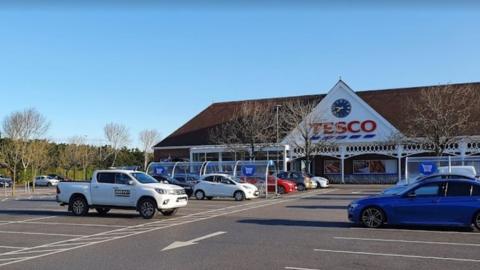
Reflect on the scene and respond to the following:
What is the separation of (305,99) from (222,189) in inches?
1269

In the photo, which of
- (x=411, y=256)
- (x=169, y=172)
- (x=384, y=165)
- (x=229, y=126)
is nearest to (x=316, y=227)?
(x=411, y=256)

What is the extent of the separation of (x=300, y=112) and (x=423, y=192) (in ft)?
129

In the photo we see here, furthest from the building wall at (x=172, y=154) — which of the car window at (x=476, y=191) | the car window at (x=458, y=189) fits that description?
the car window at (x=476, y=191)

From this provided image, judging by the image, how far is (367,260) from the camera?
10414 millimetres

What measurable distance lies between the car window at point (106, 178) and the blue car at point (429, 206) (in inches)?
369

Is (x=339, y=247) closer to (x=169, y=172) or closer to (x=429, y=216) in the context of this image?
(x=429, y=216)

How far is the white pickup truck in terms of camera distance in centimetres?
1914

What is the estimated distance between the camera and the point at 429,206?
14.7 meters

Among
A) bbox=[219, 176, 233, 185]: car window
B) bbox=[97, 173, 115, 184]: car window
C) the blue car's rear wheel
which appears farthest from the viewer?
bbox=[219, 176, 233, 185]: car window

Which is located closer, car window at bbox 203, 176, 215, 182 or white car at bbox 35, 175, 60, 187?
car window at bbox 203, 176, 215, 182

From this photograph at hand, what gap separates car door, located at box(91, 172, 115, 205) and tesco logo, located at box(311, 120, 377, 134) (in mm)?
34794

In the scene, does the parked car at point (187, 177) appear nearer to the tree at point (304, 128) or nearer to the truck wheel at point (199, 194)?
the truck wheel at point (199, 194)

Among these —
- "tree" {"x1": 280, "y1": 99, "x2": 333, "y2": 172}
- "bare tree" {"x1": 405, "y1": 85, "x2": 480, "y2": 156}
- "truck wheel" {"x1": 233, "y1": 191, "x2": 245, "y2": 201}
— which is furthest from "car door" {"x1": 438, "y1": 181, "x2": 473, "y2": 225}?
"tree" {"x1": 280, "y1": 99, "x2": 333, "y2": 172}

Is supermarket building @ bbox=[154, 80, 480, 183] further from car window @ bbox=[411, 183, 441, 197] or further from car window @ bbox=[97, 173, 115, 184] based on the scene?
car window @ bbox=[411, 183, 441, 197]
